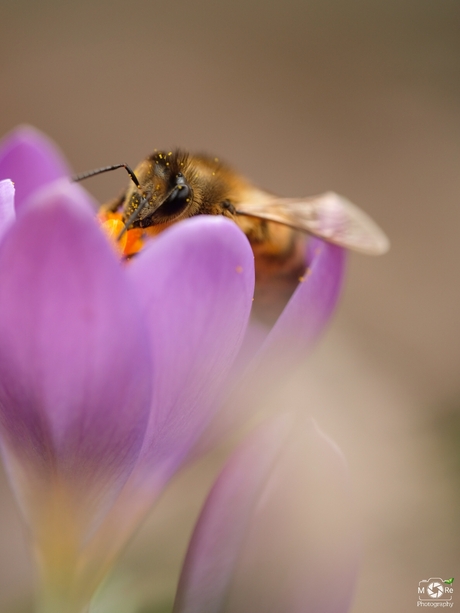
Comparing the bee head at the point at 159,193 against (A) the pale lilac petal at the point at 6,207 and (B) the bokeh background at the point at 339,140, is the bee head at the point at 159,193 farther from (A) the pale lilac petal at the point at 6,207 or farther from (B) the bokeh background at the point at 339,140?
(B) the bokeh background at the point at 339,140

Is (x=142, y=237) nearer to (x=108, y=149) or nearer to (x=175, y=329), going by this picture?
(x=175, y=329)

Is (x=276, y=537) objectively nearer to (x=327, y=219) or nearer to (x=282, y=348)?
(x=282, y=348)

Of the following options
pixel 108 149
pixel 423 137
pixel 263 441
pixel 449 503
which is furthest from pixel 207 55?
pixel 263 441

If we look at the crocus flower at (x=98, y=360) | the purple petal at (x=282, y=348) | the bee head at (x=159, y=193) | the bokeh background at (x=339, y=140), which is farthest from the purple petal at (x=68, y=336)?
the bokeh background at (x=339, y=140)

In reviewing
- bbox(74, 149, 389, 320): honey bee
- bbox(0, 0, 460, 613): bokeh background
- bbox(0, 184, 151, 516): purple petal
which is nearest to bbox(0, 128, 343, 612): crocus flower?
bbox(0, 184, 151, 516): purple petal


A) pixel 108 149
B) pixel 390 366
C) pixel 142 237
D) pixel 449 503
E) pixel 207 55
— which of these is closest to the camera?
pixel 142 237

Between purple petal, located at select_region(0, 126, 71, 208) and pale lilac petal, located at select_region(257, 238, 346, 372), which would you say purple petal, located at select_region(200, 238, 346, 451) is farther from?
purple petal, located at select_region(0, 126, 71, 208)
